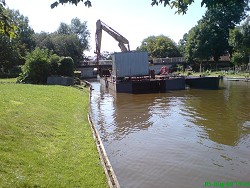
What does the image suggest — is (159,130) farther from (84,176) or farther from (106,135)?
(84,176)

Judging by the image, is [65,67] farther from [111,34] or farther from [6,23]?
[6,23]

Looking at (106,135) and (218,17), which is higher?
(218,17)

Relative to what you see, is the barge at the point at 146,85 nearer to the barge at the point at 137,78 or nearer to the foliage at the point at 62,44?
the barge at the point at 137,78

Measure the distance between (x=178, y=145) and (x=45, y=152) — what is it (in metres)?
5.43

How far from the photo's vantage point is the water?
8.84 meters

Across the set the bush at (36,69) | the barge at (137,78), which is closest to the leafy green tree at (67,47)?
the bush at (36,69)

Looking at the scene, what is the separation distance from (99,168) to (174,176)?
2206 millimetres

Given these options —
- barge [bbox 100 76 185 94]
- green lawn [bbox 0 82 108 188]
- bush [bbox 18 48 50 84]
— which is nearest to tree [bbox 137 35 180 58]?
barge [bbox 100 76 185 94]

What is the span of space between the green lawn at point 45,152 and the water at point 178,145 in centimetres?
103

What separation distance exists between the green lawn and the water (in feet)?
3.37

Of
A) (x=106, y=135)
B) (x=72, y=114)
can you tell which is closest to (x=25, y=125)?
(x=106, y=135)

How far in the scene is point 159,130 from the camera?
15141mm

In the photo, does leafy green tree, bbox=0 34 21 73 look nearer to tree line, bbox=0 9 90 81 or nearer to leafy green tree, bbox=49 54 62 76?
tree line, bbox=0 9 90 81

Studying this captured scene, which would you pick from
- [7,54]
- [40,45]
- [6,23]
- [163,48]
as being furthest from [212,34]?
[6,23]
